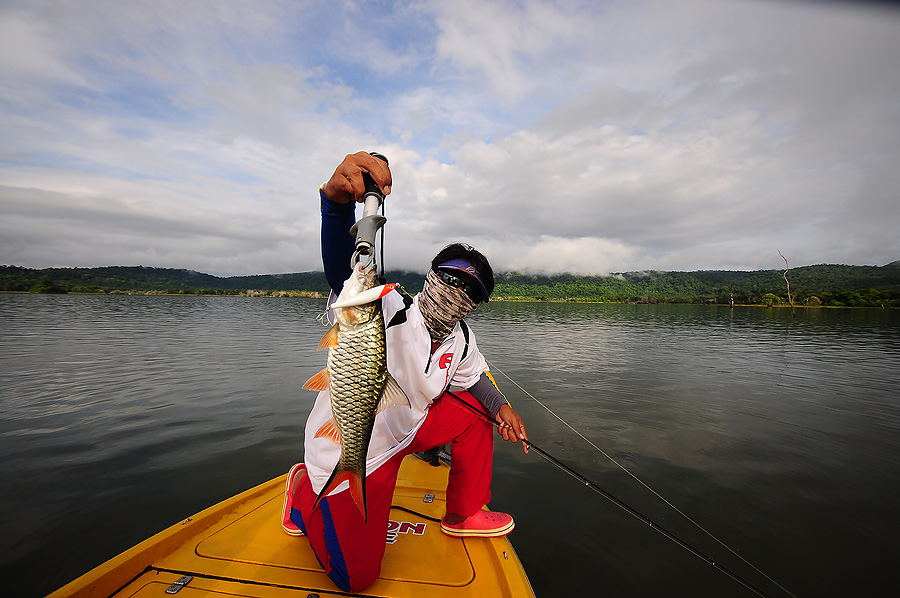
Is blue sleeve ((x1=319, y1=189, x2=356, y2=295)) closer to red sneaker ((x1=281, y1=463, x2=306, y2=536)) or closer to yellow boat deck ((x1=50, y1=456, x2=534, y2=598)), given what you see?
red sneaker ((x1=281, y1=463, x2=306, y2=536))

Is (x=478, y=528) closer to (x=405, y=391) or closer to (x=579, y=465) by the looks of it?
(x=405, y=391)

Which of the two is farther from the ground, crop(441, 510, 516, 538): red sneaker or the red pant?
the red pant

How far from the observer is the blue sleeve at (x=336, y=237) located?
267 centimetres

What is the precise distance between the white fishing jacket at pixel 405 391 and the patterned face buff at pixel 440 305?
0.34 ft

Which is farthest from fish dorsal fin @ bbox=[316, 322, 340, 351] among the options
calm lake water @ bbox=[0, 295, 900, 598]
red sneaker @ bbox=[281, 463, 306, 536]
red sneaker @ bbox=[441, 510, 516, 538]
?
calm lake water @ bbox=[0, 295, 900, 598]

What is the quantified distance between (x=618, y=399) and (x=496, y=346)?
10.8 meters

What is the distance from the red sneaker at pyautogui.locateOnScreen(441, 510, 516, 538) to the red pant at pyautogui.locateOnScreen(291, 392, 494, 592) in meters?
0.10

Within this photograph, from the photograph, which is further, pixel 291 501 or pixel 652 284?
pixel 652 284

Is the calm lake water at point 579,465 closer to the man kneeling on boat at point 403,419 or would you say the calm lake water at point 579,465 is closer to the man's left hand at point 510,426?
the man kneeling on boat at point 403,419

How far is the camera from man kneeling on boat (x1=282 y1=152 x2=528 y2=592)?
106 inches

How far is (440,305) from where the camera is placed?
3234 mm

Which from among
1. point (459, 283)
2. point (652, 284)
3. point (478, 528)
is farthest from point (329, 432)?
point (652, 284)

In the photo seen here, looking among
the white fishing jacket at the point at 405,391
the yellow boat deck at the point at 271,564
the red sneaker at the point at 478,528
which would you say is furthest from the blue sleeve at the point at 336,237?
the red sneaker at the point at 478,528

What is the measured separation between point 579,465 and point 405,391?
528 cm
